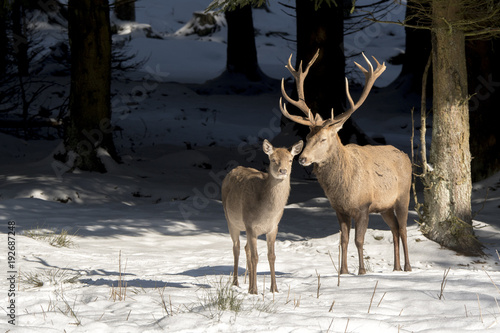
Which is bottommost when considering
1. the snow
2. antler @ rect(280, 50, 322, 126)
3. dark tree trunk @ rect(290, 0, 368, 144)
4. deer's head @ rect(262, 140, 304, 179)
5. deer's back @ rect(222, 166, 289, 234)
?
the snow

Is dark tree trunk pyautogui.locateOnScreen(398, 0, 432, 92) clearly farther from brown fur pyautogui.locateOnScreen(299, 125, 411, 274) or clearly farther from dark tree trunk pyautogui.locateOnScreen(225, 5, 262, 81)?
brown fur pyautogui.locateOnScreen(299, 125, 411, 274)

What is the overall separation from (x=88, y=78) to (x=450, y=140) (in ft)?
25.7

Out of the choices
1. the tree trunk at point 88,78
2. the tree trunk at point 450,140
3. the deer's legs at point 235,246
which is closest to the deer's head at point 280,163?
the deer's legs at point 235,246

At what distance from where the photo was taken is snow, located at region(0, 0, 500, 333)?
187 inches

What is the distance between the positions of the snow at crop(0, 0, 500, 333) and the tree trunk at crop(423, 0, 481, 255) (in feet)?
1.04

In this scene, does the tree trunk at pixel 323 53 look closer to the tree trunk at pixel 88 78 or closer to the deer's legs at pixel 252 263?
Result: the tree trunk at pixel 88 78

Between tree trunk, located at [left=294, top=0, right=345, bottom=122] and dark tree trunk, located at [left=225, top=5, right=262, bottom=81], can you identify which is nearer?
tree trunk, located at [left=294, top=0, right=345, bottom=122]

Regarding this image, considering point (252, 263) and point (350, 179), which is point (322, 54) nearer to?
point (350, 179)

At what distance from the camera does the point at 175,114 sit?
21.7 meters

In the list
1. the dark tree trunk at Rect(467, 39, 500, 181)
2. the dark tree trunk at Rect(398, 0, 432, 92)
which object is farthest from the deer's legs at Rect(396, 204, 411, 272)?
the dark tree trunk at Rect(398, 0, 432, 92)

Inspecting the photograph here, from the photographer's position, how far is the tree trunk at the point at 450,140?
8414mm

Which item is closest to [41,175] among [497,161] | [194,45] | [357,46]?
[497,161]

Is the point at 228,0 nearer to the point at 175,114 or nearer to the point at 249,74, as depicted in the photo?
the point at 175,114

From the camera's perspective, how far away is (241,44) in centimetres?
2486
